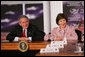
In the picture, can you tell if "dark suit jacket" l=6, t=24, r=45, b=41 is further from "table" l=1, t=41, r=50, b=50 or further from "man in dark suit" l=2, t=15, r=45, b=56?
"table" l=1, t=41, r=50, b=50

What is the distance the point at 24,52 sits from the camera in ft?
10.4

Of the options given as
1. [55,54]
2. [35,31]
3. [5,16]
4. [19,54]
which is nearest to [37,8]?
[5,16]

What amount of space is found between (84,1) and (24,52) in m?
3.45

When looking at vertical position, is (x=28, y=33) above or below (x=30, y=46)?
above

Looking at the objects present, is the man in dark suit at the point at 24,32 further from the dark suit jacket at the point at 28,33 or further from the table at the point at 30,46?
the table at the point at 30,46

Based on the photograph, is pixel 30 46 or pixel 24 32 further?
pixel 24 32

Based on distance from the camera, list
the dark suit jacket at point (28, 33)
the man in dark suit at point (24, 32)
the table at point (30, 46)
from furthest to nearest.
Result: the dark suit jacket at point (28, 33) < the man in dark suit at point (24, 32) < the table at point (30, 46)

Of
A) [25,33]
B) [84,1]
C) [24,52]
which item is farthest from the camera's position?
[84,1]

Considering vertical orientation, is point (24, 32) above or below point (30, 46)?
above

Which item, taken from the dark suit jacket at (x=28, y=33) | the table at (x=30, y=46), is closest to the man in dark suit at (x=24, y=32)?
the dark suit jacket at (x=28, y=33)

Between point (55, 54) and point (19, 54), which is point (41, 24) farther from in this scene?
point (55, 54)

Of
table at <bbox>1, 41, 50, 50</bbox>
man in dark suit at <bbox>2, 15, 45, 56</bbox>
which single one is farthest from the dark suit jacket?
table at <bbox>1, 41, 50, 50</bbox>

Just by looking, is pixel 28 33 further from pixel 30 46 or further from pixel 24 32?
pixel 30 46

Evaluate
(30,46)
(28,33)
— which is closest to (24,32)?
(28,33)
